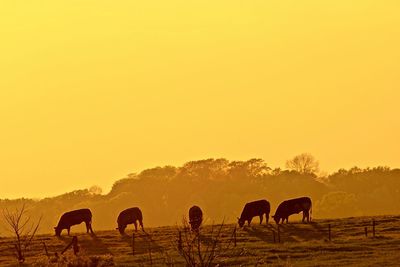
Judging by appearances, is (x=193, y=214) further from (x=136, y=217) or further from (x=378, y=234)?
(x=378, y=234)

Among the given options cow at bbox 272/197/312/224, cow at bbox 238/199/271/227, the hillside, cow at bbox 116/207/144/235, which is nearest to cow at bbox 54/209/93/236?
cow at bbox 116/207/144/235

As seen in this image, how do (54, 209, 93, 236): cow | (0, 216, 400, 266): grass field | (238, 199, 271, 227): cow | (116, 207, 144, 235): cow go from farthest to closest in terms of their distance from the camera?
(238, 199, 271, 227): cow
(54, 209, 93, 236): cow
(116, 207, 144, 235): cow
(0, 216, 400, 266): grass field

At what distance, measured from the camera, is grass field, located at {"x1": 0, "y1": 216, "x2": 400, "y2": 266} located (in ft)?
173

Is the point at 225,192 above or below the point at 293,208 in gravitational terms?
above

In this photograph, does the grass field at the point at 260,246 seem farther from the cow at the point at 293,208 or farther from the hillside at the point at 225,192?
the hillside at the point at 225,192

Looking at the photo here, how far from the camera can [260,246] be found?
195 feet

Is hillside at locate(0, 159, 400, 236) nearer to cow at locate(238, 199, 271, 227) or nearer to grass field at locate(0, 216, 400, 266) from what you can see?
cow at locate(238, 199, 271, 227)

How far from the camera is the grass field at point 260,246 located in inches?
2079

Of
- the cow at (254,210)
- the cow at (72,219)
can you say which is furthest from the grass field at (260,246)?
the cow at (254,210)

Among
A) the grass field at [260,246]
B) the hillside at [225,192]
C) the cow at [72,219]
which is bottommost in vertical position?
the grass field at [260,246]

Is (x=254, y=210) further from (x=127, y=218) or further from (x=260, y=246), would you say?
(x=260, y=246)

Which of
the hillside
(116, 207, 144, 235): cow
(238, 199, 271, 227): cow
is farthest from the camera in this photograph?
the hillside

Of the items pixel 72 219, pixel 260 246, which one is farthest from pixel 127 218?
pixel 260 246

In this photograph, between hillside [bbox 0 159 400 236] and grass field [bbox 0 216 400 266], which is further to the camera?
hillside [bbox 0 159 400 236]
